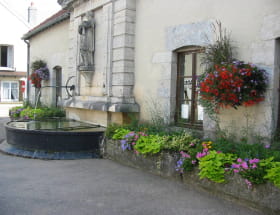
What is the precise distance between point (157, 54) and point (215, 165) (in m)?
3.00

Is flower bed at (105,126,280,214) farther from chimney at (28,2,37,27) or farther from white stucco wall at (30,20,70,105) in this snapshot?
chimney at (28,2,37,27)

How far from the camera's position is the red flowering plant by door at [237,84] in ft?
13.7

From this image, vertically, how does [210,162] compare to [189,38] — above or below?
below

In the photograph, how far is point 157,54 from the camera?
6254 millimetres

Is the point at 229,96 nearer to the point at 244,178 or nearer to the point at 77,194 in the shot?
the point at 244,178

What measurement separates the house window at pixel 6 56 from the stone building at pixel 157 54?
1918 centimetres

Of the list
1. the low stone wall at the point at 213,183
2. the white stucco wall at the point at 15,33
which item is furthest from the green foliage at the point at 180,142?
the white stucco wall at the point at 15,33

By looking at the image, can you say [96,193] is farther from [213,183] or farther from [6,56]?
[6,56]

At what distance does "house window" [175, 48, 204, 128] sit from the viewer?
5.59 m

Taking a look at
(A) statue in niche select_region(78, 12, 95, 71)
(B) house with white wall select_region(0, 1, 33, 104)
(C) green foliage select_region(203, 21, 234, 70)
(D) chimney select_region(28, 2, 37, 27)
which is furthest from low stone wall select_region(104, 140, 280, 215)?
(D) chimney select_region(28, 2, 37, 27)

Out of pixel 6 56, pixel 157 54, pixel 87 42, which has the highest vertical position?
pixel 6 56

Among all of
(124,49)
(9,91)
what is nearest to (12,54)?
(9,91)

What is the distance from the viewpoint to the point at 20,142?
6746 mm

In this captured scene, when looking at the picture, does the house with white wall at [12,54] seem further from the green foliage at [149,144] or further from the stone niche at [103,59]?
the green foliage at [149,144]
